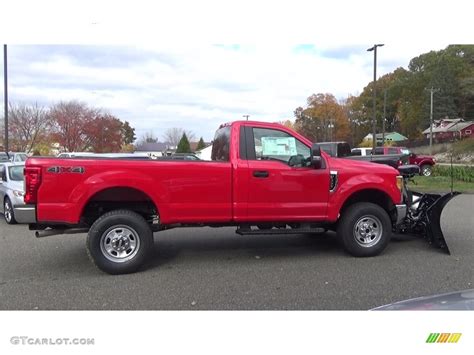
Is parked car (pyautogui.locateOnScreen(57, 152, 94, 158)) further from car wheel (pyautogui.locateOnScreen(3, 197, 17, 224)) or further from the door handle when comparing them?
car wheel (pyautogui.locateOnScreen(3, 197, 17, 224))

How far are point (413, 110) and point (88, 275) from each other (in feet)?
18.3

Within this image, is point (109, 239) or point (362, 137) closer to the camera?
point (109, 239)

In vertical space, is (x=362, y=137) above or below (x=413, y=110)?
below

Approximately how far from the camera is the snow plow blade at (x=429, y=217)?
627cm

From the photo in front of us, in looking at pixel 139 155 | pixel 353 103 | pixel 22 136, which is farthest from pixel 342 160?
pixel 22 136

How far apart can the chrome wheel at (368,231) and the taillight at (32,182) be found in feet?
13.9

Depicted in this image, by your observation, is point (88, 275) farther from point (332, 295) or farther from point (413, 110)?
point (413, 110)

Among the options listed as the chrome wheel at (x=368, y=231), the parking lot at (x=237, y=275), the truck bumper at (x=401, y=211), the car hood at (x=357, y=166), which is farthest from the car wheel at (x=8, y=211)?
the truck bumper at (x=401, y=211)

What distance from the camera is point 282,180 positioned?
5.63 meters

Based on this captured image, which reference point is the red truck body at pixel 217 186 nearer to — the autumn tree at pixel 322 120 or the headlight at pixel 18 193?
the autumn tree at pixel 322 120

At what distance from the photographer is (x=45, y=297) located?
4512 millimetres
